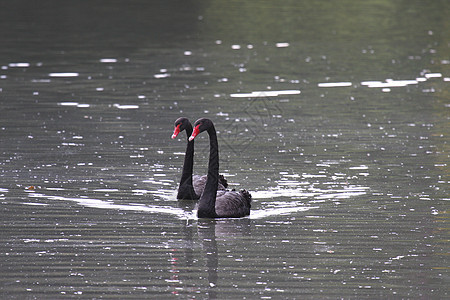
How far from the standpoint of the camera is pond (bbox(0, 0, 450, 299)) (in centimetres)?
810

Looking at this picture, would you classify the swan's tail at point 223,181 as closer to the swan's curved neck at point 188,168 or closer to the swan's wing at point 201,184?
the swan's wing at point 201,184

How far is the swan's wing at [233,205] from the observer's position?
10086mm

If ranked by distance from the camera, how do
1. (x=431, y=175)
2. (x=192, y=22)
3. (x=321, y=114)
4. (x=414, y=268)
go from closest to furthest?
(x=414, y=268)
(x=431, y=175)
(x=321, y=114)
(x=192, y=22)

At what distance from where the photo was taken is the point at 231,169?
41.2ft

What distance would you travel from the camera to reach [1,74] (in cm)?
2216

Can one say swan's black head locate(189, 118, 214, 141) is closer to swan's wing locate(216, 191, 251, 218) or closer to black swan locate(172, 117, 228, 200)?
black swan locate(172, 117, 228, 200)

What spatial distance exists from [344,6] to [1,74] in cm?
2561

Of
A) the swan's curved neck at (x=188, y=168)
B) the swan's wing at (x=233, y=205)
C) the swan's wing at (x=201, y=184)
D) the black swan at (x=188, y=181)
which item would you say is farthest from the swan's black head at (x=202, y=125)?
the swan's wing at (x=201, y=184)

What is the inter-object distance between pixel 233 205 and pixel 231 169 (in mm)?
2480

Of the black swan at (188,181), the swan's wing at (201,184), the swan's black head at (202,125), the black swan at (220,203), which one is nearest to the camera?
the black swan at (220,203)

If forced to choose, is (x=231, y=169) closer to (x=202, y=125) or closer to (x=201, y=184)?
(x=201, y=184)

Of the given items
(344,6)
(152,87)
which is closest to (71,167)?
(152,87)

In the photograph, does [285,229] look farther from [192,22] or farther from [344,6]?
[344,6]

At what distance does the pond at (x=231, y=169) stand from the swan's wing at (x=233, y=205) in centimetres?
9
